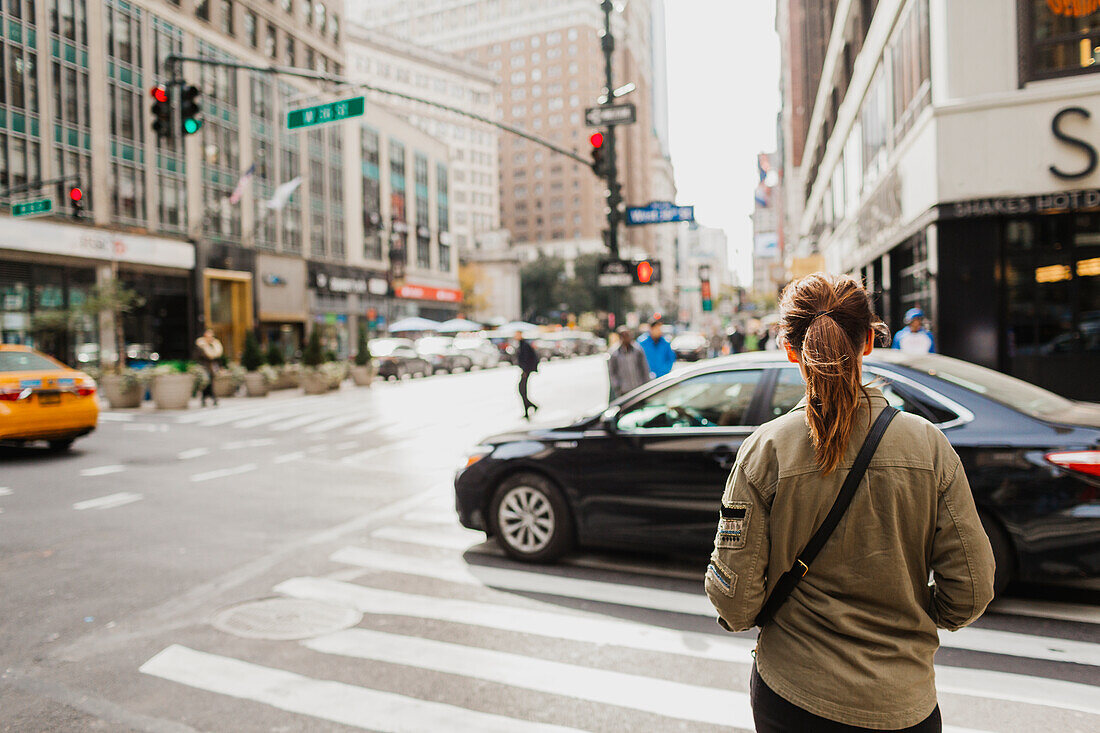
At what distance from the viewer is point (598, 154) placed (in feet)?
47.7

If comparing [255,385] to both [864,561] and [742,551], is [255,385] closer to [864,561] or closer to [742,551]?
[742,551]

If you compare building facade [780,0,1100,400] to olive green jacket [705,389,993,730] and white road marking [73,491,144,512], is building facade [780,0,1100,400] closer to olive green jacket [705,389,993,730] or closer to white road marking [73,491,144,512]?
white road marking [73,491,144,512]

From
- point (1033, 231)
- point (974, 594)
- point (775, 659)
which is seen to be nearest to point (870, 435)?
point (974, 594)

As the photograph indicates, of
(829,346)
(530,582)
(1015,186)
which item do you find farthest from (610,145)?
(829,346)

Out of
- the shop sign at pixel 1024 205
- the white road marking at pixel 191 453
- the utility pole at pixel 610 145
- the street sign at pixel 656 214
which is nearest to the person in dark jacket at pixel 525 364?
the utility pole at pixel 610 145

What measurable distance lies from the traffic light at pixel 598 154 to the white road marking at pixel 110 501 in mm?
8895

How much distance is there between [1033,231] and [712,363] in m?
10.5

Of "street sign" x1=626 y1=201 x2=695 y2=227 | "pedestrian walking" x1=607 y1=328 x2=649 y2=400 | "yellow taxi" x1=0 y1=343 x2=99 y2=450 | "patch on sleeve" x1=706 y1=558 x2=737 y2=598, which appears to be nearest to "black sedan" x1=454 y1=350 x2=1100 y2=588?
"patch on sleeve" x1=706 y1=558 x2=737 y2=598

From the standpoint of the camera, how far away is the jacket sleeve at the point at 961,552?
5.86ft

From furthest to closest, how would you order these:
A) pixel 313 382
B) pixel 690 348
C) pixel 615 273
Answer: pixel 690 348, pixel 313 382, pixel 615 273

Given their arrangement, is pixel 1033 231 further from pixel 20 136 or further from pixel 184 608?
pixel 20 136

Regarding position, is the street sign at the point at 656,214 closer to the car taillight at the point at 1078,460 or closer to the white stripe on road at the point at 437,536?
the white stripe on road at the point at 437,536

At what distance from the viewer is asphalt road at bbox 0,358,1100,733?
3.75m

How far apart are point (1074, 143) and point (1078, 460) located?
10853mm
